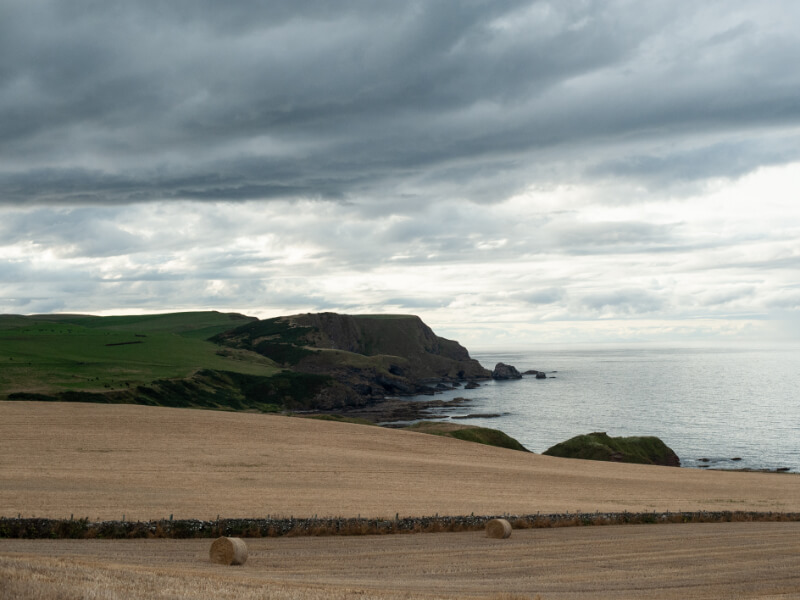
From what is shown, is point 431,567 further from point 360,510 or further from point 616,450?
point 616,450

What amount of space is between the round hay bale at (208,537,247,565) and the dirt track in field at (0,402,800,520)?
6.38 m

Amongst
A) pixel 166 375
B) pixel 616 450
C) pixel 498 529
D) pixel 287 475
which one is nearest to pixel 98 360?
pixel 166 375

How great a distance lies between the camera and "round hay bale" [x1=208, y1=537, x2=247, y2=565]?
19.8 m

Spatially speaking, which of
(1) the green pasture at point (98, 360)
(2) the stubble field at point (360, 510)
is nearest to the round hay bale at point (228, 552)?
(2) the stubble field at point (360, 510)

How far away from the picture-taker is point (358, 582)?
1781 centimetres

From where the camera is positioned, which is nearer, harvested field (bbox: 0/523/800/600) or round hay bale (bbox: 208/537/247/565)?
harvested field (bbox: 0/523/800/600)

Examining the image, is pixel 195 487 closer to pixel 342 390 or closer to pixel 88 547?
pixel 88 547

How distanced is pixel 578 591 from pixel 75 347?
164807 mm

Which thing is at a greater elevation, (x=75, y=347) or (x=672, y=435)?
(x=75, y=347)

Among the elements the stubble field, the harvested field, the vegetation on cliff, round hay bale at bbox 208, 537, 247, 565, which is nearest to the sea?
the vegetation on cliff

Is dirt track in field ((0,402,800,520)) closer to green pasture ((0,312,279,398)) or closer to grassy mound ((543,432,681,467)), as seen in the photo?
grassy mound ((543,432,681,467))

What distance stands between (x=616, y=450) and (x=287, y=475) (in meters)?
45.0

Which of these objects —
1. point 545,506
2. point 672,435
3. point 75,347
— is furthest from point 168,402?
point 545,506

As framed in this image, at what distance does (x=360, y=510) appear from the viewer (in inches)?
1121
